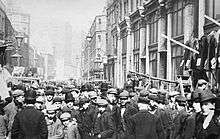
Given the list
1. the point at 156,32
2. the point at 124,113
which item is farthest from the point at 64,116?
the point at 156,32

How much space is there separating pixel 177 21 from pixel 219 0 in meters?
5.51

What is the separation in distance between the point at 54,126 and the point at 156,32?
19.8 m

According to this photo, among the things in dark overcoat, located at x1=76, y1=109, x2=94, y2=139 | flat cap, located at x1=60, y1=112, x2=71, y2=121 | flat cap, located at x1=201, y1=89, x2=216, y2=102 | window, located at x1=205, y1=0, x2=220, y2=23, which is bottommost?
dark overcoat, located at x1=76, y1=109, x2=94, y2=139

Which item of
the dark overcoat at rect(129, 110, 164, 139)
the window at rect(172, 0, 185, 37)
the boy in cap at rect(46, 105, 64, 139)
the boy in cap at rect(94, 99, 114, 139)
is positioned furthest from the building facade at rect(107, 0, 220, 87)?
the dark overcoat at rect(129, 110, 164, 139)

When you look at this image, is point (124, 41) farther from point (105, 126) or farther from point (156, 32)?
point (105, 126)

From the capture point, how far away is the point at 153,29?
89.5 ft

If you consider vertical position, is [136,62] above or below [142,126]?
above

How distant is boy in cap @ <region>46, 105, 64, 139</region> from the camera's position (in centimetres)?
739

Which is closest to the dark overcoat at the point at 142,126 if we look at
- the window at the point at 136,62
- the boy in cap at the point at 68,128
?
the boy in cap at the point at 68,128

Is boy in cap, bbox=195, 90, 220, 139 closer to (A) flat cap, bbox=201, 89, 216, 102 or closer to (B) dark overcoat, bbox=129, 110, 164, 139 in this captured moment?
(A) flat cap, bbox=201, 89, 216, 102

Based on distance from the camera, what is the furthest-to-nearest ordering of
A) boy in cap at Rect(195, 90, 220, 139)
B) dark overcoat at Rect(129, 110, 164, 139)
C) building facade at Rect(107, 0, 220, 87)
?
building facade at Rect(107, 0, 220, 87)
dark overcoat at Rect(129, 110, 164, 139)
boy in cap at Rect(195, 90, 220, 139)

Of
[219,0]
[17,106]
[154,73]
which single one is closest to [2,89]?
[17,106]

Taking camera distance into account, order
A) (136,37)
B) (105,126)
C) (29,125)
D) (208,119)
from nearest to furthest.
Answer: (208,119) < (29,125) < (105,126) < (136,37)

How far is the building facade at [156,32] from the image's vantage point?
1845 centimetres
